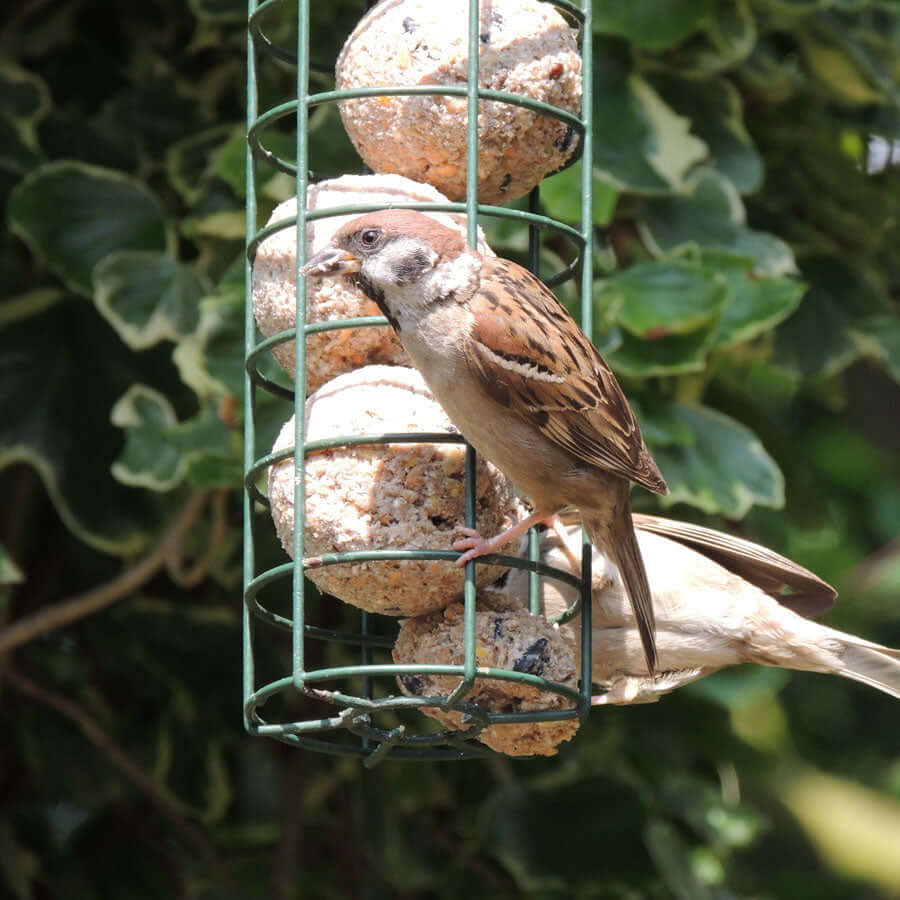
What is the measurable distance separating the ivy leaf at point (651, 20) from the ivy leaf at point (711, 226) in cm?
36

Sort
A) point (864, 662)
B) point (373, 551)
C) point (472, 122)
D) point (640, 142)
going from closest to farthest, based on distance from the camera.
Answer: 1. point (373, 551)
2. point (472, 122)
3. point (864, 662)
4. point (640, 142)

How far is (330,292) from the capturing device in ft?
9.82

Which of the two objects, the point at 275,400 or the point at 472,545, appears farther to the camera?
the point at 275,400

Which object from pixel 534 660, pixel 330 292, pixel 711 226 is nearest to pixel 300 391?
pixel 330 292

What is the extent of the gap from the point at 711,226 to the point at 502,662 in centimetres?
181

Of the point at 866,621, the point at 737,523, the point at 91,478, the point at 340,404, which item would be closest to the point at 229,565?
the point at 91,478

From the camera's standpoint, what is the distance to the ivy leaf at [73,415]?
442 cm

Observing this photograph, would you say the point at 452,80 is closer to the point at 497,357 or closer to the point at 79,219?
the point at 497,357

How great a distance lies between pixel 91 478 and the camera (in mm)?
4449

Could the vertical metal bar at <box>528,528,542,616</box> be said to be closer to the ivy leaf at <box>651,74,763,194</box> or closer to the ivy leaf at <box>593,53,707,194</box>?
the ivy leaf at <box>593,53,707,194</box>

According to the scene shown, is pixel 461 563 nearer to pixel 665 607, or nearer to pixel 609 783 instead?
pixel 665 607

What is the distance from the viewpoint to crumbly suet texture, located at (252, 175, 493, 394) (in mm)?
3000

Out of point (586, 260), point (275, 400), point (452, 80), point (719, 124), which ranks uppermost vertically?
point (719, 124)

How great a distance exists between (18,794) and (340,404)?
→ 104 inches
